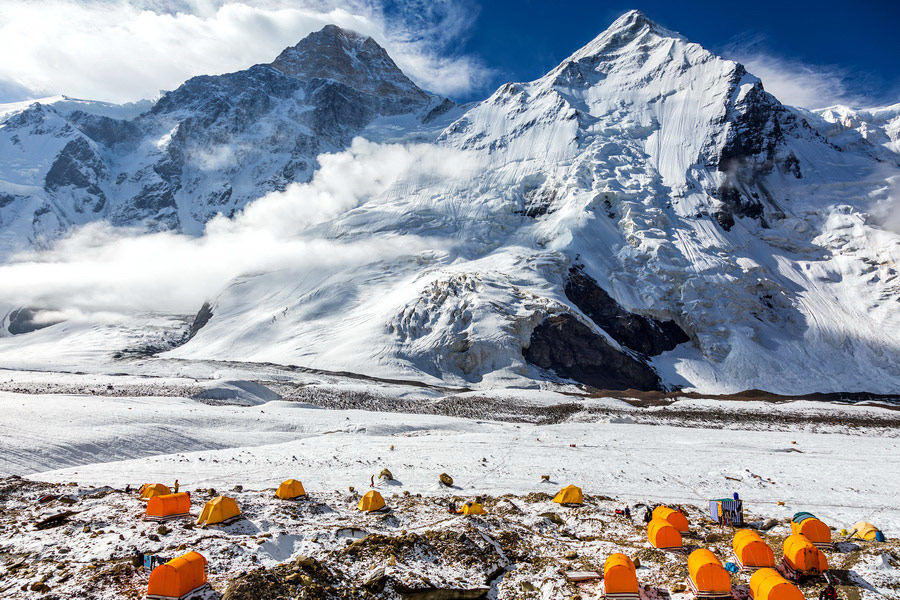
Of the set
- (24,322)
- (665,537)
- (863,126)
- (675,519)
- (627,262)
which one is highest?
(863,126)

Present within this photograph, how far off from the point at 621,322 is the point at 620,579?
95.8 m

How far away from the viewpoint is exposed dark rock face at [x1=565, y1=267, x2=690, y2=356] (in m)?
103

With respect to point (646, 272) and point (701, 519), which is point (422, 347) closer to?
point (646, 272)

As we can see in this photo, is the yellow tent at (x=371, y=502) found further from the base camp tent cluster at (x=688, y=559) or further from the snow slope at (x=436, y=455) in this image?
the snow slope at (x=436, y=455)

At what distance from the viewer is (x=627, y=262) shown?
384ft

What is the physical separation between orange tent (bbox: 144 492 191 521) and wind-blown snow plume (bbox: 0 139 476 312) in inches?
4834

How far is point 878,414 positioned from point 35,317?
203797 millimetres

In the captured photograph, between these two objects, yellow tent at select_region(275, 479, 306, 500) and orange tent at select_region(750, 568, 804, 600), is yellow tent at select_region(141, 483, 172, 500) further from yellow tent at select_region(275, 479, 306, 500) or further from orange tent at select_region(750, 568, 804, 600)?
orange tent at select_region(750, 568, 804, 600)

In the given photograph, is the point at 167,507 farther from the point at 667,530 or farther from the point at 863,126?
the point at 863,126

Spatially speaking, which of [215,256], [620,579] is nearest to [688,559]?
[620,579]

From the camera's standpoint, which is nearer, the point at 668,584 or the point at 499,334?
the point at 668,584

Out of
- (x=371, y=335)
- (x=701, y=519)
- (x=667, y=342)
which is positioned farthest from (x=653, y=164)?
(x=701, y=519)

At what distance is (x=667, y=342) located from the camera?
104m

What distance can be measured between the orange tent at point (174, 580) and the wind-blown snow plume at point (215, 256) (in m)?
129
